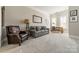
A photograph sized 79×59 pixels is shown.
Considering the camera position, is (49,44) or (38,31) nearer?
(49,44)

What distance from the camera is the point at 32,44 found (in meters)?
3.75

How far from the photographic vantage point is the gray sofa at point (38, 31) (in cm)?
410

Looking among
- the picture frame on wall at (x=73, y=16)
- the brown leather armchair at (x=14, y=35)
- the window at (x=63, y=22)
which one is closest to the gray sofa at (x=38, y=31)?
the brown leather armchair at (x=14, y=35)

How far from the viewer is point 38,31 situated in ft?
14.2

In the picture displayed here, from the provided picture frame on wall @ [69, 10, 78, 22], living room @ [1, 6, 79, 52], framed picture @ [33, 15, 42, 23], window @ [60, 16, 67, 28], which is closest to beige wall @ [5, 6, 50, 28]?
living room @ [1, 6, 79, 52]

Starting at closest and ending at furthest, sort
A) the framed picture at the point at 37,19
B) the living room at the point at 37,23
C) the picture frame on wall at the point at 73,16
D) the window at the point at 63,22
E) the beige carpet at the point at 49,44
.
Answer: the beige carpet at the point at 49,44 → the living room at the point at 37,23 → the framed picture at the point at 37,19 → the picture frame on wall at the point at 73,16 → the window at the point at 63,22

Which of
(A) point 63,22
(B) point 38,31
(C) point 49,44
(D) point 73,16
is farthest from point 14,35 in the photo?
(D) point 73,16

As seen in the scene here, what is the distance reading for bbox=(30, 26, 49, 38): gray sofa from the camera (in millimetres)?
4095

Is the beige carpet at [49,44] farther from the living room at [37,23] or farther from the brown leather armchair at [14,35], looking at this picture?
the brown leather armchair at [14,35]

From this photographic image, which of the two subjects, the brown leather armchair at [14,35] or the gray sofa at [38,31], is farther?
the gray sofa at [38,31]

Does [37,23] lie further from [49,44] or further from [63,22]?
[63,22]
